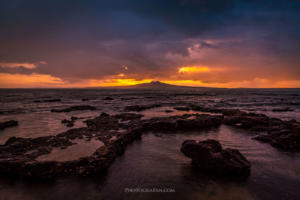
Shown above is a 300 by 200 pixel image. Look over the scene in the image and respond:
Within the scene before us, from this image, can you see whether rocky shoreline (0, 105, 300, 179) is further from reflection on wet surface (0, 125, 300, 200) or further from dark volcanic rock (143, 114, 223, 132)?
reflection on wet surface (0, 125, 300, 200)

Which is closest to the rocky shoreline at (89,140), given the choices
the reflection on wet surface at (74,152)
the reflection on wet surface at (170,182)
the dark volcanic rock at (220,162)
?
the reflection on wet surface at (74,152)

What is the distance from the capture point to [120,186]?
6625 millimetres

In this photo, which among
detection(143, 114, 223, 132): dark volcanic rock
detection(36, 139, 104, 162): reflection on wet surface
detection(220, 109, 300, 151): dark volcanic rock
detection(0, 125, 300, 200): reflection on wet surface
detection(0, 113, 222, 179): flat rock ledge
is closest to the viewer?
detection(0, 125, 300, 200): reflection on wet surface

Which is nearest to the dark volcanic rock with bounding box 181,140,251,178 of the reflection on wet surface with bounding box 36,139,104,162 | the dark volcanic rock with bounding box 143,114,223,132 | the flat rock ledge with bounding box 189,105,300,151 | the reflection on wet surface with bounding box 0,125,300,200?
the reflection on wet surface with bounding box 0,125,300,200

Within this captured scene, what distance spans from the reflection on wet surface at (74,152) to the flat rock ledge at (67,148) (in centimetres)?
11

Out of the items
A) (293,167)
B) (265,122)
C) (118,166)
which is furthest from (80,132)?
(265,122)

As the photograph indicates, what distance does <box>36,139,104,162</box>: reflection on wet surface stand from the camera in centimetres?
916

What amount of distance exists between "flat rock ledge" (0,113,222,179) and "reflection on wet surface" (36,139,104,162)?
11 centimetres

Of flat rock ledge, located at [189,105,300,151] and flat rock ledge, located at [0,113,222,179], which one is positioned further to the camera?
flat rock ledge, located at [189,105,300,151]

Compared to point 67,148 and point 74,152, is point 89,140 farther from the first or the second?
point 74,152

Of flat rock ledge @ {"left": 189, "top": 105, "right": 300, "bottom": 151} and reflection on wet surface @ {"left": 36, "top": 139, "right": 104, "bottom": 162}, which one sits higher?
flat rock ledge @ {"left": 189, "top": 105, "right": 300, "bottom": 151}

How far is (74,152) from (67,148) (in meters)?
1.01

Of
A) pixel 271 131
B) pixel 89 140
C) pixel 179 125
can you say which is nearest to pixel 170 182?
pixel 89 140

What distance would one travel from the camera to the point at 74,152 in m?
10.0
